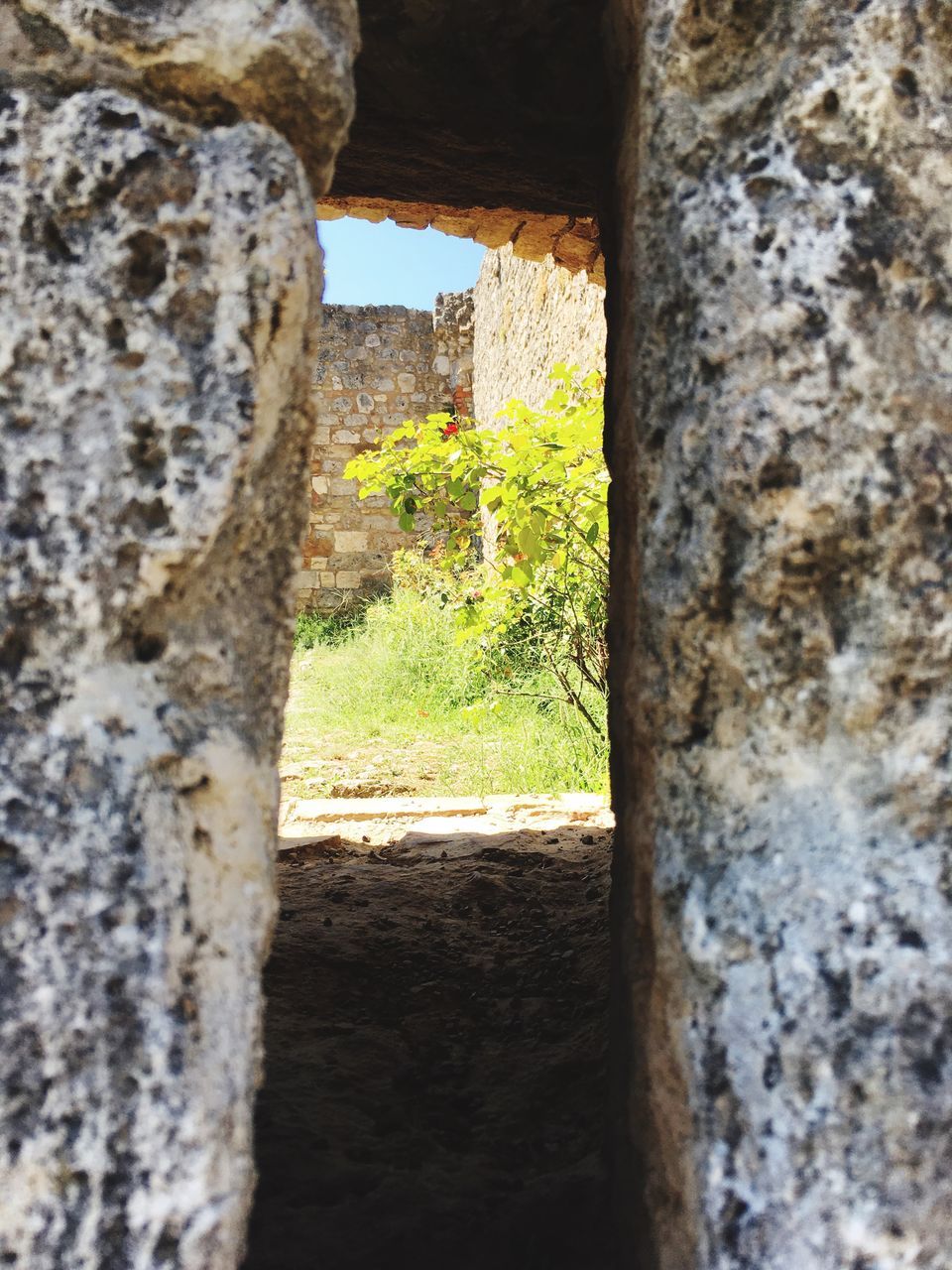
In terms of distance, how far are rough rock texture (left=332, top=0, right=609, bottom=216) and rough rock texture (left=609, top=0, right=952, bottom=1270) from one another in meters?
0.58

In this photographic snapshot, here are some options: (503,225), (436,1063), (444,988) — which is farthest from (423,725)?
(436,1063)

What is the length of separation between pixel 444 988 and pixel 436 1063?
30 cm

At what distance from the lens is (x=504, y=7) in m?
1.47

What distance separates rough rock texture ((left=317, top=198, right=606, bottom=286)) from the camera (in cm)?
256

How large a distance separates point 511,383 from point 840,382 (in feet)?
21.2

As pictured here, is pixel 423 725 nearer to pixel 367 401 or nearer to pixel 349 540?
pixel 349 540

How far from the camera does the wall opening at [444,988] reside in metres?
1.32

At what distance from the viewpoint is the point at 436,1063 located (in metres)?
1.79

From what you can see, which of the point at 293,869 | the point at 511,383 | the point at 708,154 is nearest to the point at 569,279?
the point at 511,383

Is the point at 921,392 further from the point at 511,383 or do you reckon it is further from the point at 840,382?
the point at 511,383

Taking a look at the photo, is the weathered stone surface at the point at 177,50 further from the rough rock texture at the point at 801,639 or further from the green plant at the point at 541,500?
the green plant at the point at 541,500

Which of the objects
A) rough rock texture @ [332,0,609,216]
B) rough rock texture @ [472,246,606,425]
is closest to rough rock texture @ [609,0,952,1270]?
rough rock texture @ [332,0,609,216]

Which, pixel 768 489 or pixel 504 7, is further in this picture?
pixel 504 7

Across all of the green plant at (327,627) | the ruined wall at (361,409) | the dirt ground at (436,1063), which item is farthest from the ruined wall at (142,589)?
the ruined wall at (361,409)
